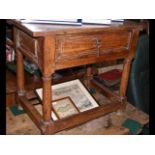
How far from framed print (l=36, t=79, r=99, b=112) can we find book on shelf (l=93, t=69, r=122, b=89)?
275mm

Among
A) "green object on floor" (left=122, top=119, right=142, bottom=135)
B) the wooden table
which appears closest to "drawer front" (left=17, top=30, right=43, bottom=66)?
the wooden table

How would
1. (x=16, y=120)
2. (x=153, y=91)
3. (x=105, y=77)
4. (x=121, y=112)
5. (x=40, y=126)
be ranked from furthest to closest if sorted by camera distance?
(x=105, y=77), (x=153, y=91), (x=121, y=112), (x=16, y=120), (x=40, y=126)

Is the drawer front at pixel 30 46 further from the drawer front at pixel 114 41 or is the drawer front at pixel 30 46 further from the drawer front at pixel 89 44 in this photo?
the drawer front at pixel 114 41

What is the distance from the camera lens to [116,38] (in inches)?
45.5

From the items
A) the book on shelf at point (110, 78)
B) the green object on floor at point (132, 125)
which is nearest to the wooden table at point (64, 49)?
the green object on floor at point (132, 125)

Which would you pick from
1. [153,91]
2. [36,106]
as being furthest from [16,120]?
[153,91]

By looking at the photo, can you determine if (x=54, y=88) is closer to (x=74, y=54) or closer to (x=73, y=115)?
(x=73, y=115)

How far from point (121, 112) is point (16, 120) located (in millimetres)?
574

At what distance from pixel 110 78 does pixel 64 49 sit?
33.0 inches

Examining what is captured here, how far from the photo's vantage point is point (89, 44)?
1075 mm

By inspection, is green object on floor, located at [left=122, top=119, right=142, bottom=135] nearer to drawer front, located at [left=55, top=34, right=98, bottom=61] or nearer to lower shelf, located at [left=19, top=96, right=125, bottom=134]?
lower shelf, located at [left=19, top=96, right=125, bottom=134]

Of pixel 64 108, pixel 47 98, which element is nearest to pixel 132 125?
pixel 64 108

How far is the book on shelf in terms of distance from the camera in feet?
5.65

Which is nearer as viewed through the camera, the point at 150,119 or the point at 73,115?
the point at 73,115
